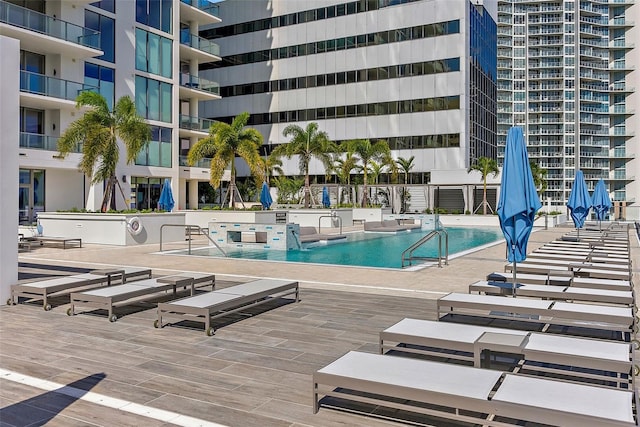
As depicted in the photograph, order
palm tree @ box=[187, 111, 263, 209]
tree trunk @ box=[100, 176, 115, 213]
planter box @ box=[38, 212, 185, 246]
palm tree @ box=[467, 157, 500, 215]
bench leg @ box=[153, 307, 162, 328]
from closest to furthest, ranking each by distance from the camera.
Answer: bench leg @ box=[153, 307, 162, 328]
planter box @ box=[38, 212, 185, 246]
tree trunk @ box=[100, 176, 115, 213]
palm tree @ box=[187, 111, 263, 209]
palm tree @ box=[467, 157, 500, 215]

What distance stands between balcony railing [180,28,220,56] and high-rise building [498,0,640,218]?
65.8 meters

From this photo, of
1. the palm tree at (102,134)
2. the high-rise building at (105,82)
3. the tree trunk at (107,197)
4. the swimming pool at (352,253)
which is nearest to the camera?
the swimming pool at (352,253)

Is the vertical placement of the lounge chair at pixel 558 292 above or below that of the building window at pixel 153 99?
below

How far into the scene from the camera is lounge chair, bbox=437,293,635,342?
6.66 metres

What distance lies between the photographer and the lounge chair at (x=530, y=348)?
4.98 m

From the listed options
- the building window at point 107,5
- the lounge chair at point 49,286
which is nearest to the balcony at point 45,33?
the building window at point 107,5

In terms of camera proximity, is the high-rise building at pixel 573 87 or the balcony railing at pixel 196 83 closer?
the balcony railing at pixel 196 83

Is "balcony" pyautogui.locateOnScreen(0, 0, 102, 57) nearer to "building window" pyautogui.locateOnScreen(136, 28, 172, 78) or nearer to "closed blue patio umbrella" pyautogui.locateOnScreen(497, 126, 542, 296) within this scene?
"building window" pyautogui.locateOnScreen(136, 28, 172, 78)

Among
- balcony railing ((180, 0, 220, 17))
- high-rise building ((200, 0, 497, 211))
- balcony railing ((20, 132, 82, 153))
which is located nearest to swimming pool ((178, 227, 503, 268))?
balcony railing ((20, 132, 82, 153))

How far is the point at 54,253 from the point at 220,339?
1427 cm

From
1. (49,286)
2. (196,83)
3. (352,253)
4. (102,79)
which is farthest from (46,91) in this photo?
(49,286)

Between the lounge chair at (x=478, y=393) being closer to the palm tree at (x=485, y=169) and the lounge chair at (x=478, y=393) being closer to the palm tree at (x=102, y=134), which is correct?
the palm tree at (x=102, y=134)

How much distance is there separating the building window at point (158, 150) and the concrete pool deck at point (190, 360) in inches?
987

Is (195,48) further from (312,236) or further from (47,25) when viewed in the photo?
(312,236)
